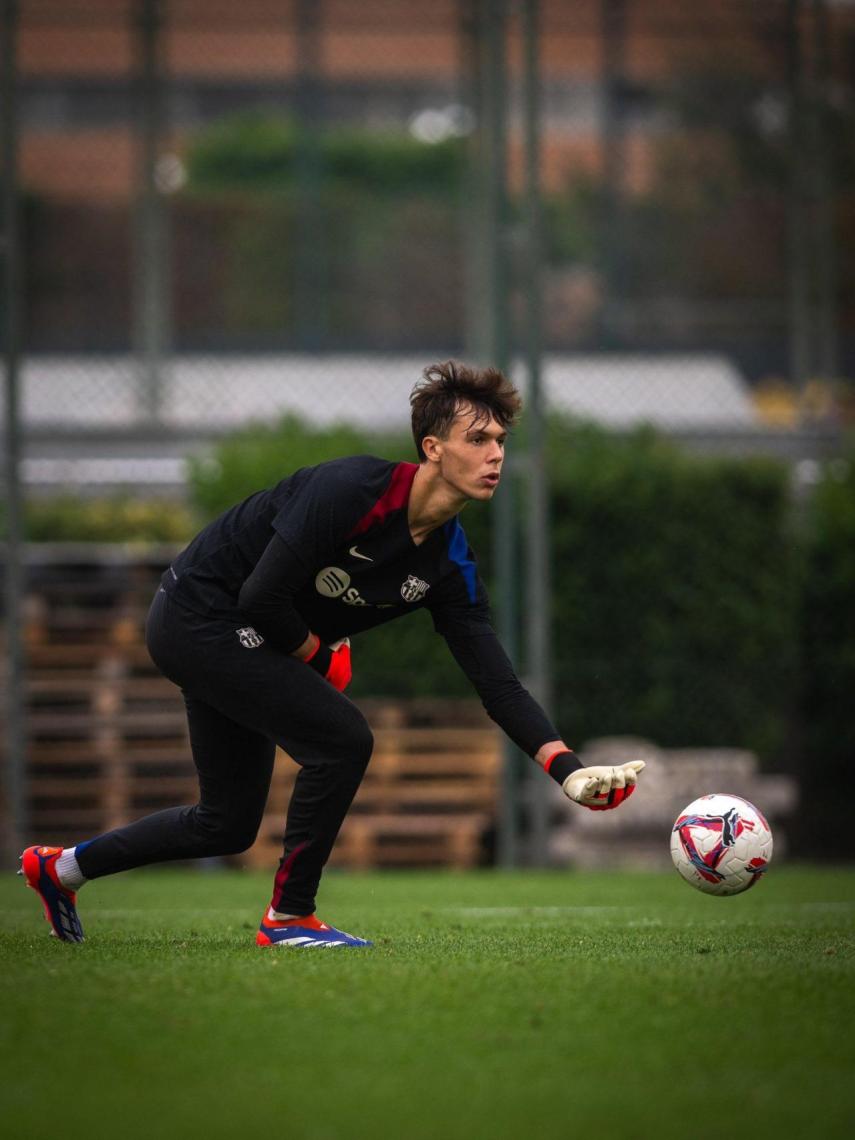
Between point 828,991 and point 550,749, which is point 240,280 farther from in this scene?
point 828,991

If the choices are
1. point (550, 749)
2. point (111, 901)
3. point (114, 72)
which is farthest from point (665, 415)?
point (550, 749)

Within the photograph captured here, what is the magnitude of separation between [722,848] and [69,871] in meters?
2.13

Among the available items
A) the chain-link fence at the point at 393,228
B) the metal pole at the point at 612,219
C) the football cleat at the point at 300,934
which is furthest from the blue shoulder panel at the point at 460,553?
the metal pole at the point at 612,219

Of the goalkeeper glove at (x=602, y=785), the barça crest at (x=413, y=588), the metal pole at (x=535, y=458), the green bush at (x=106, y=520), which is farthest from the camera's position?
the green bush at (x=106, y=520)

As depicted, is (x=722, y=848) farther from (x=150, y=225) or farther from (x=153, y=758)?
(x=150, y=225)

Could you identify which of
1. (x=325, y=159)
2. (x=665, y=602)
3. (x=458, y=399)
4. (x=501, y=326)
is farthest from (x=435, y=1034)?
(x=325, y=159)

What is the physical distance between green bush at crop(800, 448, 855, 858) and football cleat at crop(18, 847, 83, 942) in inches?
295

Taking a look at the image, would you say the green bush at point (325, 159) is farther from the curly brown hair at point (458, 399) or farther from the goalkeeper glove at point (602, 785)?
the goalkeeper glove at point (602, 785)

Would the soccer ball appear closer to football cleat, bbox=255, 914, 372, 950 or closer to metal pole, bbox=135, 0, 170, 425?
football cleat, bbox=255, 914, 372, 950

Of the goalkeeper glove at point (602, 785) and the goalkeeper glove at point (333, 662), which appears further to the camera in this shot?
the goalkeeper glove at point (333, 662)

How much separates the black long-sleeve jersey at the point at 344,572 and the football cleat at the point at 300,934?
0.85m

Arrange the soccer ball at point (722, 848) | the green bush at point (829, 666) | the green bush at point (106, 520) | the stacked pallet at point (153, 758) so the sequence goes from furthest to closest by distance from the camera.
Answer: the green bush at point (106, 520)
the green bush at point (829, 666)
the stacked pallet at point (153, 758)
the soccer ball at point (722, 848)

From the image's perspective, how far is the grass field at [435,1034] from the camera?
10.2 feet

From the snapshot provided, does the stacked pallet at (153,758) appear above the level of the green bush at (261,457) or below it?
below
